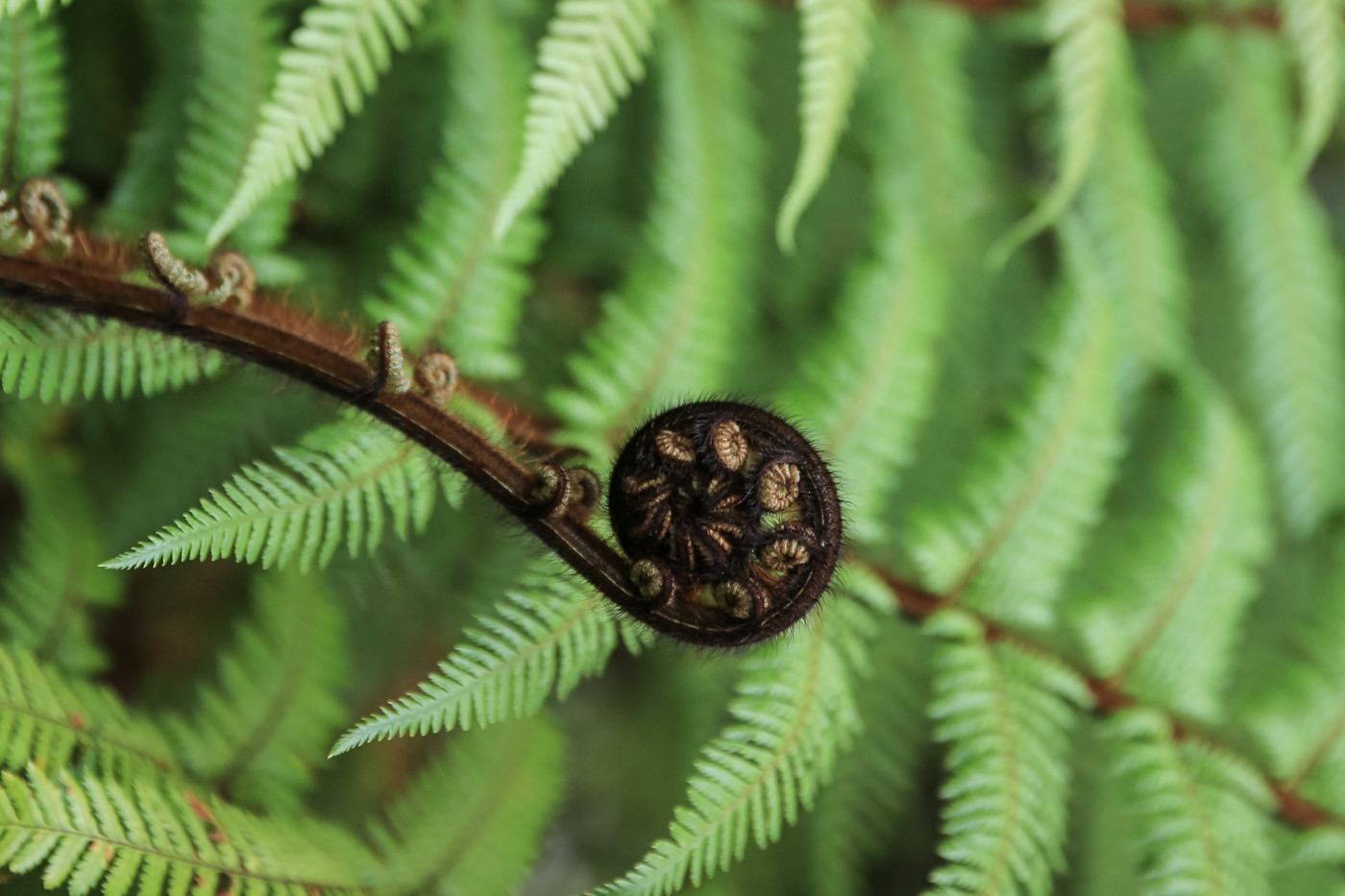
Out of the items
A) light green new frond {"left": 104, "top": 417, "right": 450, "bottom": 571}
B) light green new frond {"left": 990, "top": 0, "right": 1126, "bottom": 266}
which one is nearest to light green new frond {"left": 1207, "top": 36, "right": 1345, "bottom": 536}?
light green new frond {"left": 990, "top": 0, "right": 1126, "bottom": 266}

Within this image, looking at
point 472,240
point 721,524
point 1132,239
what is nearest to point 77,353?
point 472,240

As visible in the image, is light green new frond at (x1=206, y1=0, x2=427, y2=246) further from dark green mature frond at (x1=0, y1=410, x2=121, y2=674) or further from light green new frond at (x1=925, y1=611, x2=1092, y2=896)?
light green new frond at (x1=925, y1=611, x2=1092, y2=896)

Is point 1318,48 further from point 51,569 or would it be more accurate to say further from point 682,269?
point 51,569

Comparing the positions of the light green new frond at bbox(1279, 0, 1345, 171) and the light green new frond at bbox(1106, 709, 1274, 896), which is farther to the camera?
the light green new frond at bbox(1279, 0, 1345, 171)

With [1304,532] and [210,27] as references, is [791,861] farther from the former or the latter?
[210,27]

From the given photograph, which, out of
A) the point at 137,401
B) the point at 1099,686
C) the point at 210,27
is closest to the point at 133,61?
the point at 210,27

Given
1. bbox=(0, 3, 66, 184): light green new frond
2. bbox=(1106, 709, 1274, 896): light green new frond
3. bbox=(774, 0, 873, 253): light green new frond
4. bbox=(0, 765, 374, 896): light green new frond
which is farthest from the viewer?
bbox=(1106, 709, 1274, 896): light green new frond
